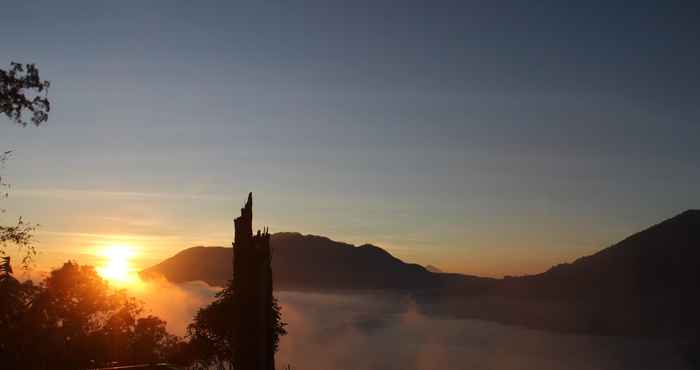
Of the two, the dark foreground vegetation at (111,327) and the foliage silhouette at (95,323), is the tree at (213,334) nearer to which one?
the dark foreground vegetation at (111,327)

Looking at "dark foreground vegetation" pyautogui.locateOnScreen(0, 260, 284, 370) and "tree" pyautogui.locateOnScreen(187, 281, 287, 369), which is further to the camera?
"tree" pyautogui.locateOnScreen(187, 281, 287, 369)

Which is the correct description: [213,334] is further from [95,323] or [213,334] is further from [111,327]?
[95,323]

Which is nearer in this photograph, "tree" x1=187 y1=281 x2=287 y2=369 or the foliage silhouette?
the foliage silhouette

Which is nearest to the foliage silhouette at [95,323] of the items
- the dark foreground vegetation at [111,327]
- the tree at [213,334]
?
the dark foreground vegetation at [111,327]

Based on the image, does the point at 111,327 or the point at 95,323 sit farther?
the point at 95,323

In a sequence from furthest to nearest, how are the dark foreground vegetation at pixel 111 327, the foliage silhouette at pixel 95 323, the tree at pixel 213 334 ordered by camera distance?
the tree at pixel 213 334
the foliage silhouette at pixel 95 323
the dark foreground vegetation at pixel 111 327

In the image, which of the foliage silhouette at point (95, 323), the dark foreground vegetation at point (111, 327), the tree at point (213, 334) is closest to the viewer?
the dark foreground vegetation at point (111, 327)

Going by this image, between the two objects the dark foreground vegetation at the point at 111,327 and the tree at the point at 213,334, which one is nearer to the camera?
the dark foreground vegetation at the point at 111,327

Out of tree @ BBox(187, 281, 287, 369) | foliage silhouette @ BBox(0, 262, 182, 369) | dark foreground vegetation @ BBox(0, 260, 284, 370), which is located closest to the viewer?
dark foreground vegetation @ BBox(0, 260, 284, 370)

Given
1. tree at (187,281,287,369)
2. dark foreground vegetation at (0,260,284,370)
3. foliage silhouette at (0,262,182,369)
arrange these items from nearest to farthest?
dark foreground vegetation at (0,260,284,370) → foliage silhouette at (0,262,182,369) → tree at (187,281,287,369)

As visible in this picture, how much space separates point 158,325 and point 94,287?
884cm

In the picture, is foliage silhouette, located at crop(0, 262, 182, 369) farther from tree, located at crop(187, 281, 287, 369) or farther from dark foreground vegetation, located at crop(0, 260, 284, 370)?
tree, located at crop(187, 281, 287, 369)

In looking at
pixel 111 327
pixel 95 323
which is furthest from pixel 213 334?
pixel 95 323

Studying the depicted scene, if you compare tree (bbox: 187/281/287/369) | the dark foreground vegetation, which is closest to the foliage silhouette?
the dark foreground vegetation
